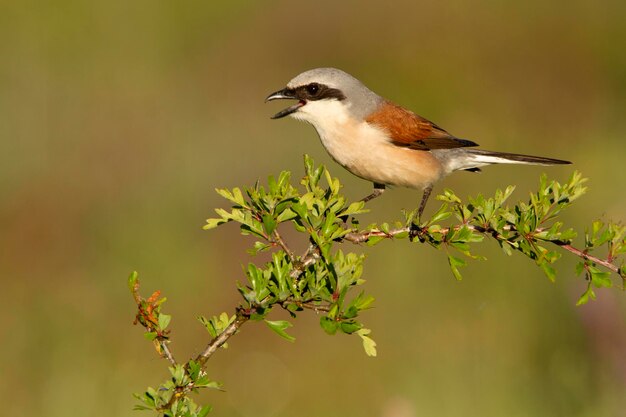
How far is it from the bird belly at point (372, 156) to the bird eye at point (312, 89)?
9.3 inches

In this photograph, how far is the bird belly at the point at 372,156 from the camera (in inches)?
220

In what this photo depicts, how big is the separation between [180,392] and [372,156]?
299cm

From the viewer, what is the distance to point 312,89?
5602 millimetres

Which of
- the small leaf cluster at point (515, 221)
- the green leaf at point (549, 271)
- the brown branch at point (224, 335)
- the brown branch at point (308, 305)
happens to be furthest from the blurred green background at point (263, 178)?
the brown branch at point (224, 335)

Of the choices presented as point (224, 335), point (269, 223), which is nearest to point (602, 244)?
point (269, 223)

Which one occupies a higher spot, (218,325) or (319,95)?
(319,95)

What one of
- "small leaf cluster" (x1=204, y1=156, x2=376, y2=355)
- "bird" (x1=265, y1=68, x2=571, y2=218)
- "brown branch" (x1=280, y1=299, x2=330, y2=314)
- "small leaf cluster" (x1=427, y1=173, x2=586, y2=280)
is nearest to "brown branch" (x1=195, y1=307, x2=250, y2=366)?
"small leaf cluster" (x1=204, y1=156, x2=376, y2=355)

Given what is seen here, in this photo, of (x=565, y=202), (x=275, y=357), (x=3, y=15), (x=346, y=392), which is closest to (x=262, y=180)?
(x=275, y=357)

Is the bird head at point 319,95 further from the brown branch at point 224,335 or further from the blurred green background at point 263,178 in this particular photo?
the brown branch at point 224,335

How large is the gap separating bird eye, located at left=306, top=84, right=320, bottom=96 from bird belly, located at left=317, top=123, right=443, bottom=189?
237 mm

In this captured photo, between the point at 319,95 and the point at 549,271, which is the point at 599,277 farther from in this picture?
the point at 319,95

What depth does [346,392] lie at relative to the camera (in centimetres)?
587

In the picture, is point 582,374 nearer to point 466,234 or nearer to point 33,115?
point 466,234

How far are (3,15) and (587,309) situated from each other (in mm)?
12577
